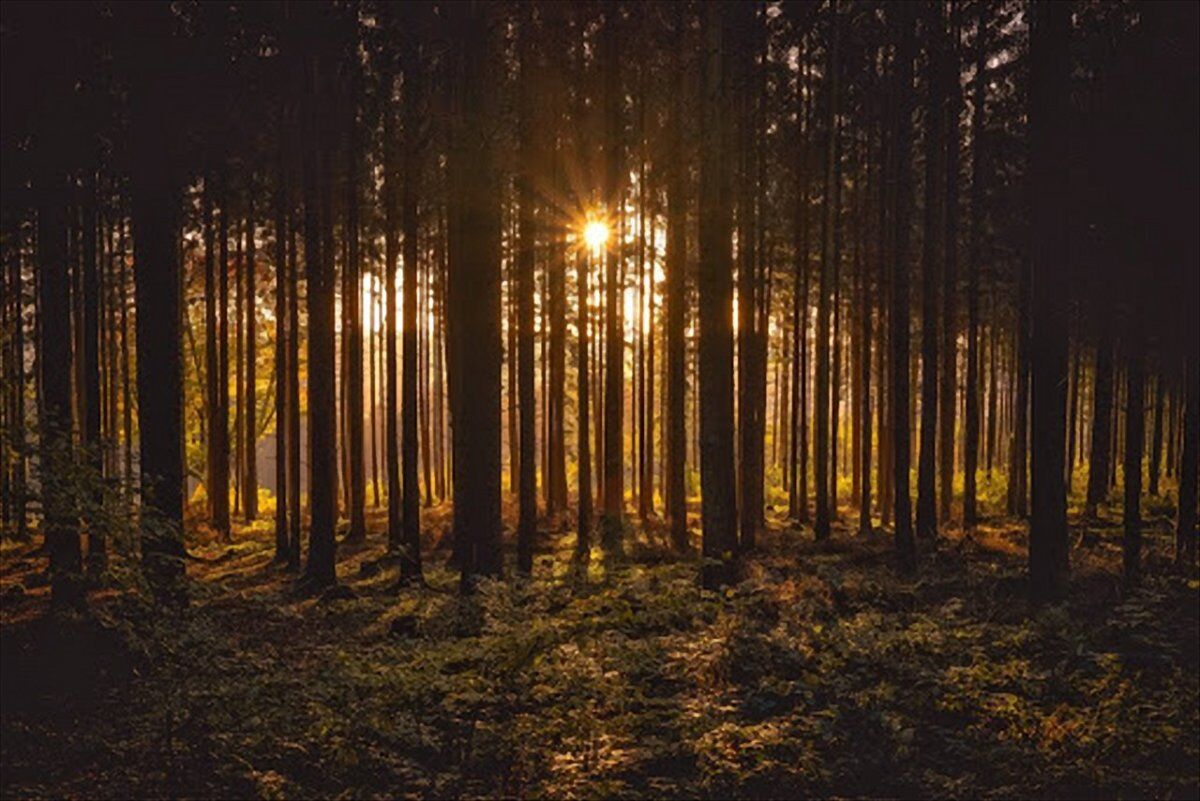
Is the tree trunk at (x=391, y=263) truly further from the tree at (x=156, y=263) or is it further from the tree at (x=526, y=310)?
the tree at (x=156, y=263)

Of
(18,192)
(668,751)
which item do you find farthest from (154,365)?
(668,751)

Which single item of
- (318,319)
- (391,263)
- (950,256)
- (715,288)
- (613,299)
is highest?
(950,256)

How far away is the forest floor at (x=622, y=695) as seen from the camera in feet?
22.2

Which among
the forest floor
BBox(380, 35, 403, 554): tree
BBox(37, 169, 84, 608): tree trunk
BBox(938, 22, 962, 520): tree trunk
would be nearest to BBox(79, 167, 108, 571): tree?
BBox(37, 169, 84, 608): tree trunk

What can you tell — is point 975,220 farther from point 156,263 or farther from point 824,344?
point 156,263

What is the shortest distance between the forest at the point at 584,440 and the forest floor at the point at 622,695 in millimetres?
55

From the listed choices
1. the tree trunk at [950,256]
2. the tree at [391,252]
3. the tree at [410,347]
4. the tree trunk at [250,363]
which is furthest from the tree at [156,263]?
the tree trunk at [950,256]

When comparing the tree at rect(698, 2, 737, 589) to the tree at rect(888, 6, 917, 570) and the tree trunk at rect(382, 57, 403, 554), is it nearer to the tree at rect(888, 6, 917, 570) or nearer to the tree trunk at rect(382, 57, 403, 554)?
the tree at rect(888, 6, 917, 570)

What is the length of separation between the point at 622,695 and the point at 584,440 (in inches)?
408

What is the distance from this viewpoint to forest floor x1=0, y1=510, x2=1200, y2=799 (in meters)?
6.78

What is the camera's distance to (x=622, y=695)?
27.5 feet

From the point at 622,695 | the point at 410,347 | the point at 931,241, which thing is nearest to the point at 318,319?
the point at 410,347

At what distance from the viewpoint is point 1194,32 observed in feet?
43.9

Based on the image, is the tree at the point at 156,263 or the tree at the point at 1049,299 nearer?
the tree at the point at 156,263
